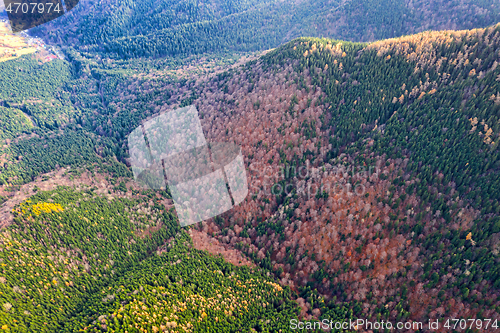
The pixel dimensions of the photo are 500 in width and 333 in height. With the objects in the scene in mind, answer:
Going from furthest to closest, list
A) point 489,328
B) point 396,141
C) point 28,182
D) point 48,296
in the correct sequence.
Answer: point 28,182
point 396,141
point 48,296
point 489,328

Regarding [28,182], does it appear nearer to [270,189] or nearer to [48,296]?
[48,296]

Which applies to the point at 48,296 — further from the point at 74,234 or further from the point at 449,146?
the point at 449,146

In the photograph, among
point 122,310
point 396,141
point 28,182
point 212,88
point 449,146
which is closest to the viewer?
point 122,310

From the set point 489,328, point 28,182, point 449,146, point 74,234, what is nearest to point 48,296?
point 74,234

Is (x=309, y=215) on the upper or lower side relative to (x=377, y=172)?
lower

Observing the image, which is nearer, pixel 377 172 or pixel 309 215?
pixel 377 172

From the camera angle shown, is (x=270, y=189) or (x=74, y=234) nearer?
(x=74, y=234)

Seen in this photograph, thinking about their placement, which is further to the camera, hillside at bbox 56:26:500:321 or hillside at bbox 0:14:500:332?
hillside at bbox 0:14:500:332

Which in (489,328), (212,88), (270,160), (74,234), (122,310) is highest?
(212,88)

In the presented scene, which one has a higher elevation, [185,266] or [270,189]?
[270,189]

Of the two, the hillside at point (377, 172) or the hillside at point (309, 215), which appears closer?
the hillside at point (377, 172)

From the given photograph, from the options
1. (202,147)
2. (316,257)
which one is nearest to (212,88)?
(202,147)
